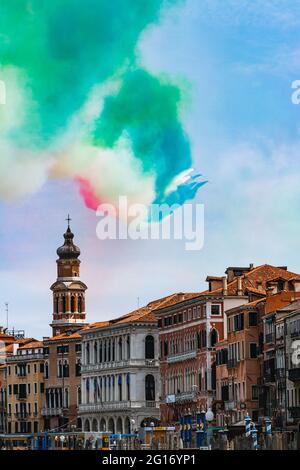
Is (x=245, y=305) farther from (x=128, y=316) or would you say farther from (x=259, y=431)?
(x=128, y=316)

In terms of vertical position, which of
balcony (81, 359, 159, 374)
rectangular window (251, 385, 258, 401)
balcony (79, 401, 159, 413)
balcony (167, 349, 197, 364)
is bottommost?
rectangular window (251, 385, 258, 401)

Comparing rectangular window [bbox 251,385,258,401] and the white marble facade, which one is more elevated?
the white marble facade

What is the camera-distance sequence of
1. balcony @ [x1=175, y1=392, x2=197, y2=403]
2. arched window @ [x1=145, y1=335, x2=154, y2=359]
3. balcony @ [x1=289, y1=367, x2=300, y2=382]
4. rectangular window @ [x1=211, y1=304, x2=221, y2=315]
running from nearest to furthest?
balcony @ [x1=289, y1=367, x2=300, y2=382] < rectangular window @ [x1=211, y1=304, x2=221, y2=315] < balcony @ [x1=175, y1=392, x2=197, y2=403] < arched window @ [x1=145, y1=335, x2=154, y2=359]

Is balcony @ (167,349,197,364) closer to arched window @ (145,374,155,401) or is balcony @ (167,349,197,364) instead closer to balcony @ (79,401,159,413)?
arched window @ (145,374,155,401)

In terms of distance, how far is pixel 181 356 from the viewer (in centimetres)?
17088

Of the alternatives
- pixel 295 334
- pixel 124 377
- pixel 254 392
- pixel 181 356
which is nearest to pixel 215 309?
pixel 181 356

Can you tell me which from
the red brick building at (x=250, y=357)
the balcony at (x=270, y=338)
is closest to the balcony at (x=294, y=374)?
the balcony at (x=270, y=338)

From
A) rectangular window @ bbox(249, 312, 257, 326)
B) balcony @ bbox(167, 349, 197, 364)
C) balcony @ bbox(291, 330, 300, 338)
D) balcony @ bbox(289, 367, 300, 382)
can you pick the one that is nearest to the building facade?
balcony @ bbox(167, 349, 197, 364)

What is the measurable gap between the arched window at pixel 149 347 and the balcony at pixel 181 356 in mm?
8427

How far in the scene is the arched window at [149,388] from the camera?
605ft

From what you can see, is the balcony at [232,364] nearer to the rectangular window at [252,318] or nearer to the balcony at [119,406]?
the rectangular window at [252,318]

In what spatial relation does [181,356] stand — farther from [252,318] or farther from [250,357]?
[252,318]

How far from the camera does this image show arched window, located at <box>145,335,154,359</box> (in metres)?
184
